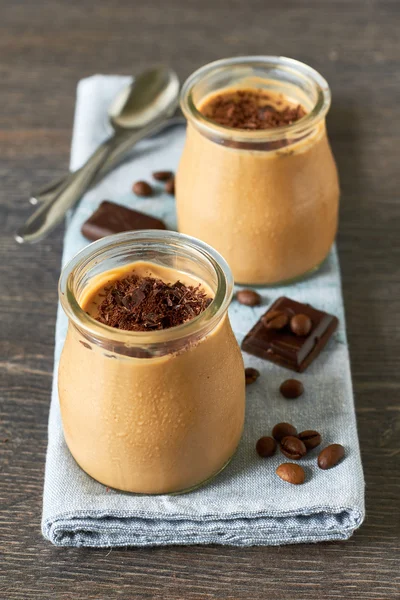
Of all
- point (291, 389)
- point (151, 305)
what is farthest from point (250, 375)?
point (151, 305)

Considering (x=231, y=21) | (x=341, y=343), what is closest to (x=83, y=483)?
(x=341, y=343)

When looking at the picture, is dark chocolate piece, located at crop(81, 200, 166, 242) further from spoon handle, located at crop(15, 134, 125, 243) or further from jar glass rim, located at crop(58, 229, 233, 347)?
jar glass rim, located at crop(58, 229, 233, 347)

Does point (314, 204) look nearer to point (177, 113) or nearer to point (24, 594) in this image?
point (177, 113)

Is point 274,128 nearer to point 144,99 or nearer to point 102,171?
point 102,171

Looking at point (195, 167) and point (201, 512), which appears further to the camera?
point (195, 167)

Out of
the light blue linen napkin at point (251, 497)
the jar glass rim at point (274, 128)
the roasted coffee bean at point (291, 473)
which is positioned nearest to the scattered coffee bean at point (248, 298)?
the light blue linen napkin at point (251, 497)

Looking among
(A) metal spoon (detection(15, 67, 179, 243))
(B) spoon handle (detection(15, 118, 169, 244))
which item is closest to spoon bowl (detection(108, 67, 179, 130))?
(A) metal spoon (detection(15, 67, 179, 243))

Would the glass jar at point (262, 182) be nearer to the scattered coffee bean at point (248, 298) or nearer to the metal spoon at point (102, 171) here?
the scattered coffee bean at point (248, 298)
